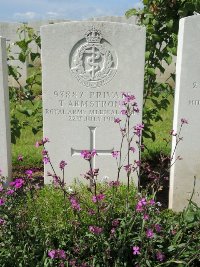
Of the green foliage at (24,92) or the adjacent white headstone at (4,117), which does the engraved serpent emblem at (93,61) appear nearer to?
the adjacent white headstone at (4,117)

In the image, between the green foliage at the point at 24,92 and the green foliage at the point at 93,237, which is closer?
the green foliage at the point at 93,237

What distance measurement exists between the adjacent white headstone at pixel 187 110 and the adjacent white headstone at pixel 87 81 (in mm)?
363

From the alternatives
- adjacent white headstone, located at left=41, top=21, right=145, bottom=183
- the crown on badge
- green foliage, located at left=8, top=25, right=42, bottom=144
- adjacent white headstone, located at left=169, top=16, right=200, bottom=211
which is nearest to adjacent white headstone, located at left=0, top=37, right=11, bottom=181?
adjacent white headstone, located at left=41, top=21, right=145, bottom=183

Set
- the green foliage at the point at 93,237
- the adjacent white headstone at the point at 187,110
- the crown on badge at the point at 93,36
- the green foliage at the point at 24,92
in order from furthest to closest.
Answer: the green foliage at the point at 24,92 → the crown on badge at the point at 93,36 → the adjacent white headstone at the point at 187,110 → the green foliage at the point at 93,237

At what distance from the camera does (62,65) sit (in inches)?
142

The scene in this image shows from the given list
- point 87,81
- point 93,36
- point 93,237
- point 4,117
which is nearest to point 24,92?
point 4,117

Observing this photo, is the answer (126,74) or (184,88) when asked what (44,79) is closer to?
(126,74)

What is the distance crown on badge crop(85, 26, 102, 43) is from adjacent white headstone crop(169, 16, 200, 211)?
0.73m

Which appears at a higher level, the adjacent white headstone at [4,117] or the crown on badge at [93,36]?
the crown on badge at [93,36]

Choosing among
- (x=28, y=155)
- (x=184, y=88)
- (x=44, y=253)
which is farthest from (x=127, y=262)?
(x=28, y=155)

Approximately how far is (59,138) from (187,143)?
123 cm

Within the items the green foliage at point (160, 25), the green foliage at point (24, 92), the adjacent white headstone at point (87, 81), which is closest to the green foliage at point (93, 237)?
the adjacent white headstone at point (87, 81)

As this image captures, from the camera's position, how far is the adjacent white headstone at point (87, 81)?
355 centimetres

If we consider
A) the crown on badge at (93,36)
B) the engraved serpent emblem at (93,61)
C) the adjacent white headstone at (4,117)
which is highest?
the crown on badge at (93,36)
